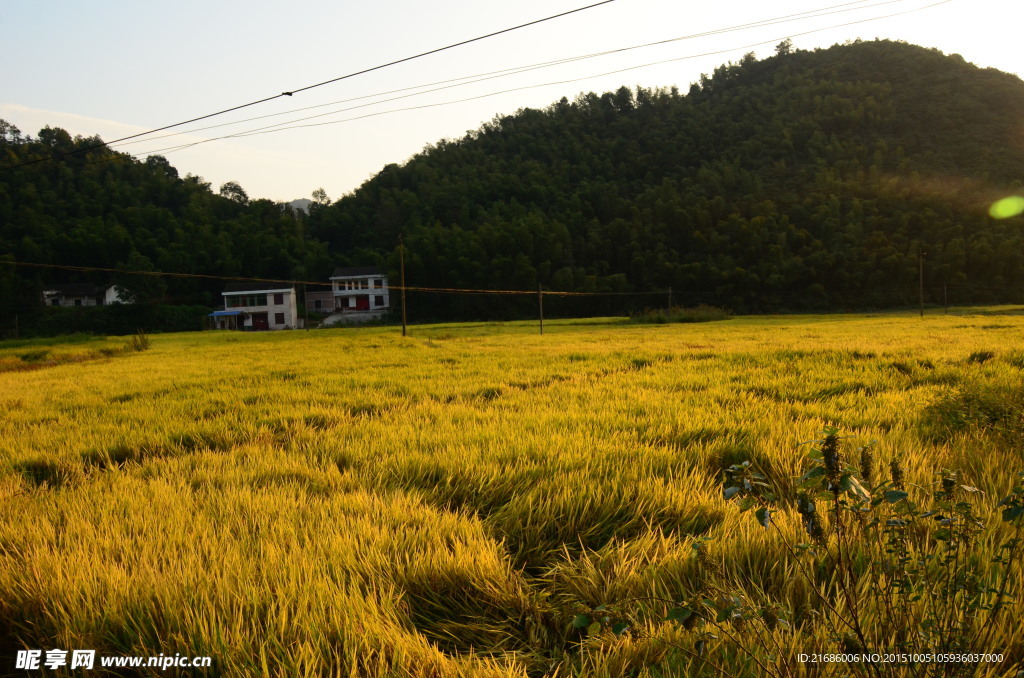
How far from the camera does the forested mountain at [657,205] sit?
66250mm

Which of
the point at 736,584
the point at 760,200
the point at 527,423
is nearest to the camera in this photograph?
the point at 736,584

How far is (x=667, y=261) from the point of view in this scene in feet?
231

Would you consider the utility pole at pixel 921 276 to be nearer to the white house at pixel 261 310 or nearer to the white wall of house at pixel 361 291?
the white wall of house at pixel 361 291

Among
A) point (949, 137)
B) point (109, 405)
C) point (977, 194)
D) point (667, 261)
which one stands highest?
point (949, 137)

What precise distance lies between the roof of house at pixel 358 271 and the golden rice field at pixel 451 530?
70.5 meters

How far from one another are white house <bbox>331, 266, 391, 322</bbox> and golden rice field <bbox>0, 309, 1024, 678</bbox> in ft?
228

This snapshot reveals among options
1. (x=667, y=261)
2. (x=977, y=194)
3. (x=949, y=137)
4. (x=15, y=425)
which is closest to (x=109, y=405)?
(x=15, y=425)

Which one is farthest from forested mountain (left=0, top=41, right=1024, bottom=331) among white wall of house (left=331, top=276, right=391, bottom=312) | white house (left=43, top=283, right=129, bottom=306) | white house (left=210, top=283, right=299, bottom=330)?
white house (left=210, top=283, right=299, bottom=330)

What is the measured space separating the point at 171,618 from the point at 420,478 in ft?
5.44

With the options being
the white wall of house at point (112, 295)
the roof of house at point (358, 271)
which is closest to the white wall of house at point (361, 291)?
the roof of house at point (358, 271)

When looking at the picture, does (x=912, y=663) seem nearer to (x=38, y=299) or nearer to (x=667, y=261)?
(x=667, y=261)

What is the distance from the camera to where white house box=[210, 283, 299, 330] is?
66875mm

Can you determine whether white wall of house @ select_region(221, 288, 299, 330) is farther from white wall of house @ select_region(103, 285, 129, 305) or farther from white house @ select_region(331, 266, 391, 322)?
white wall of house @ select_region(103, 285, 129, 305)

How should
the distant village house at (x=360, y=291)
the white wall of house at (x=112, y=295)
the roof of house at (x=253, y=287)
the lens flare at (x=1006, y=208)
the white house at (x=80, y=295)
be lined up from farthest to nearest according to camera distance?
the distant village house at (x=360, y=291) < the lens flare at (x=1006, y=208) < the white house at (x=80, y=295) < the roof of house at (x=253, y=287) < the white wall of house at (x=112, y=295)
